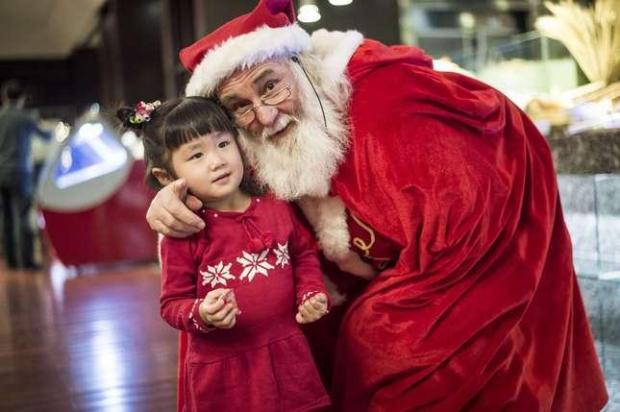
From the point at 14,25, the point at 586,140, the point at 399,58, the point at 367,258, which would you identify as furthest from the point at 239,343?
the point at 14,25

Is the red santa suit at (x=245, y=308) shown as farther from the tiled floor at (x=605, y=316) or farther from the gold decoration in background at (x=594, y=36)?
Result: the gold decoration in background at (x=594, y=36)

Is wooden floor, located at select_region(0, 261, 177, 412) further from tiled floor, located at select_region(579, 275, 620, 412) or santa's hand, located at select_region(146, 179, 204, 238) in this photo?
tiled floor, located at select_region(579, 275, 620, 412)

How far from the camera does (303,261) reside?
1.53 meters

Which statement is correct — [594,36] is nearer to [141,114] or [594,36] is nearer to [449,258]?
[449,258]

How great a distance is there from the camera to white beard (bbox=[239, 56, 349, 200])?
1.56 m

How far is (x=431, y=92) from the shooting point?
5.17 ft

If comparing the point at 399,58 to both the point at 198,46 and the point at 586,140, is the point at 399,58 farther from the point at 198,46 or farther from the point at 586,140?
the point at 586,140

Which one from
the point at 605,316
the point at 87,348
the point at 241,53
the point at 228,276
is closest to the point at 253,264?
the point at 228,276

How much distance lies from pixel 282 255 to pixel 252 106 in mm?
327

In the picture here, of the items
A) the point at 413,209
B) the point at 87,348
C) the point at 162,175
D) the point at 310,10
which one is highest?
the point at 310,10

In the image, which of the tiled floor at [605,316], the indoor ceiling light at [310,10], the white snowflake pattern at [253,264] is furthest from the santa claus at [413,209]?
the indoor ceiling light at [310,10]

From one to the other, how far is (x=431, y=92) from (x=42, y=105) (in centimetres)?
1515

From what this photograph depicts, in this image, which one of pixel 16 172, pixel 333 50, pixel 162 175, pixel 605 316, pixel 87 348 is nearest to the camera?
pixel 162 175

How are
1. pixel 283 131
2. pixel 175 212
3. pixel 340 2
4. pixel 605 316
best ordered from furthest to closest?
pixel 340 2 → pixel 605 316 → pixel 283 131 → pixel 175 212
